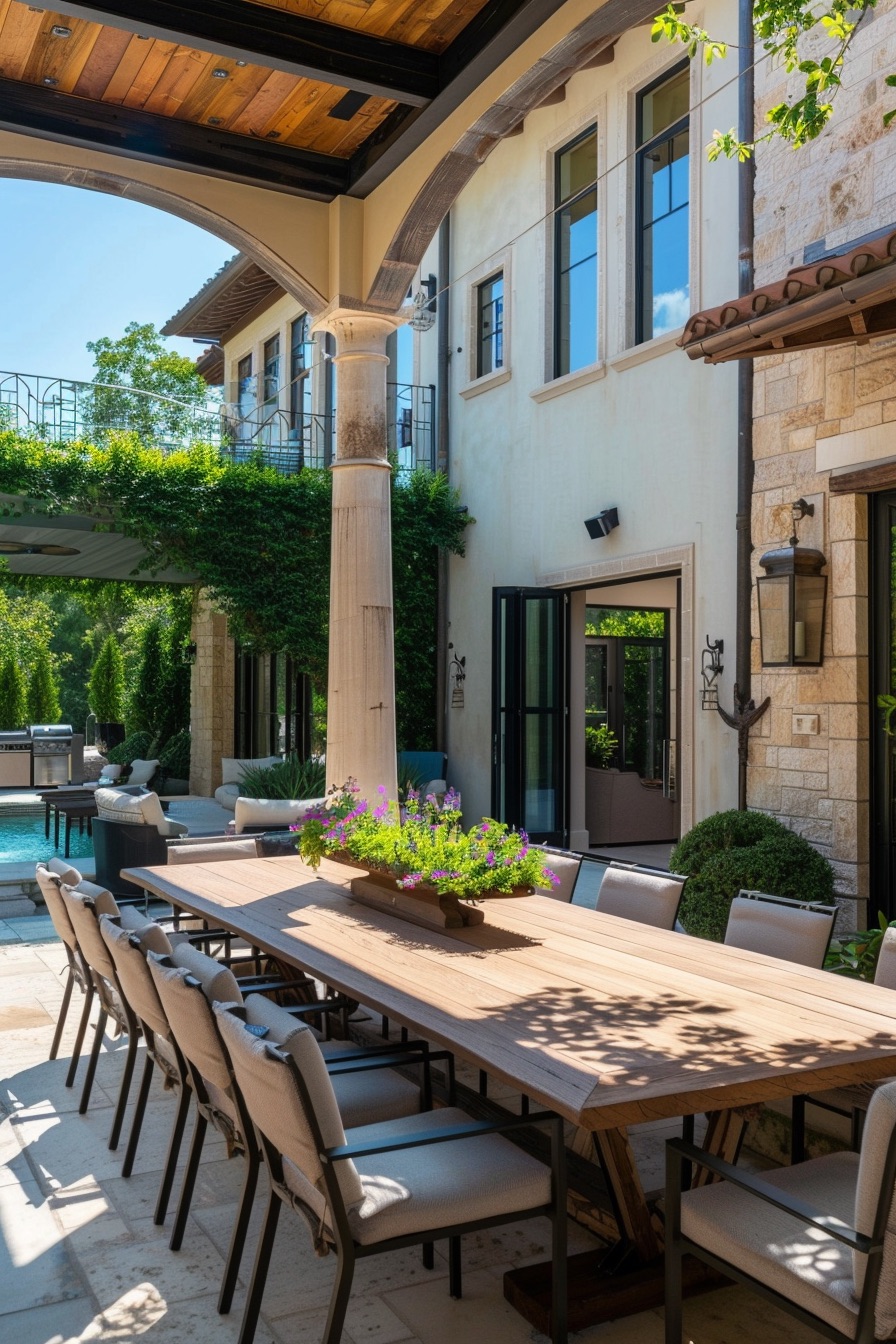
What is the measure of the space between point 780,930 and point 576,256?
7.45 metres

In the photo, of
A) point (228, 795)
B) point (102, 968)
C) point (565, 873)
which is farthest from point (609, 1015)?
point (228, 795)

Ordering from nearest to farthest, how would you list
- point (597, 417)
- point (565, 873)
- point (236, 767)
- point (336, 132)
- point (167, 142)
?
point (565, 873), point (167, 142), point (336, 132), point (597, 417), point (236, 767)

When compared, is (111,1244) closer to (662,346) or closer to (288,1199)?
(288,1199)

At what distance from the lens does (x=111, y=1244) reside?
9.88 feet

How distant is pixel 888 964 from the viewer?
327 centimetres

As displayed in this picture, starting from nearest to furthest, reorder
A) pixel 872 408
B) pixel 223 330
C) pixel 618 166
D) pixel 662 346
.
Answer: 1. pixel 872 408
2. pixel 662 346
3. pixel 618 166
4. pixel 223 330

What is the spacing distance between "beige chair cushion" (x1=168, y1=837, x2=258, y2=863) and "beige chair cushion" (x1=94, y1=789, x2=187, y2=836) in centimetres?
141

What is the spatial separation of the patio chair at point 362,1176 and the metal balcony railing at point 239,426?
8652 mm

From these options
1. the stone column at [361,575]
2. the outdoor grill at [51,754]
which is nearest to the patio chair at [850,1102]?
the stone column at [361,575]

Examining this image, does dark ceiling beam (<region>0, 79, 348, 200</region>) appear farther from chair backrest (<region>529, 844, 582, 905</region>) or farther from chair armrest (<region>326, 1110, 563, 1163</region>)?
chair armrest (<region>326, 1110, 563, 1163</region>)

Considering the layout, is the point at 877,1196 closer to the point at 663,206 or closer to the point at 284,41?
the point at 284,41

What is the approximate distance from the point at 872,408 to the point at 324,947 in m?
4.31

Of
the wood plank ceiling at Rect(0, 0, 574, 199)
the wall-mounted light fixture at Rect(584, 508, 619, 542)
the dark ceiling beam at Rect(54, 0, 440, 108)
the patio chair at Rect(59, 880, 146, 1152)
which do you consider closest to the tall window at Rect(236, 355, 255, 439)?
the wall-mounted light fixture at Rect(584, 508, 619, 542)

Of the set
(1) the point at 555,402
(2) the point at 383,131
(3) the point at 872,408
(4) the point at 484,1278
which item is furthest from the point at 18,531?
(4) the point at 484,1278
